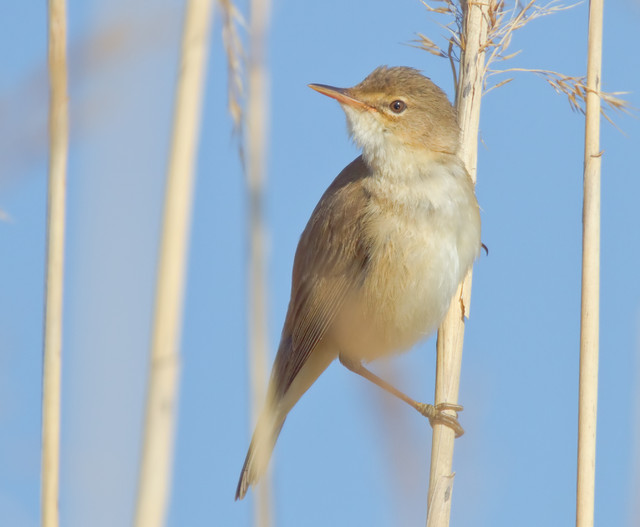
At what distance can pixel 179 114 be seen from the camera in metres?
1.57

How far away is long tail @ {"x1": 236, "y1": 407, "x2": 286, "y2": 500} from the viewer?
5.53 feet

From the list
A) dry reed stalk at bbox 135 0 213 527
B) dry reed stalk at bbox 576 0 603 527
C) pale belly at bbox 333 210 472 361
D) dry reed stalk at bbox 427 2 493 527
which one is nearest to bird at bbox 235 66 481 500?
pale belly at bbox 333 210 472 361

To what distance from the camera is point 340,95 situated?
3154 mm

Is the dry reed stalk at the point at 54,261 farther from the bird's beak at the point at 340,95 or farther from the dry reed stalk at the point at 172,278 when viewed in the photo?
the bird's beak at the point at 340,95

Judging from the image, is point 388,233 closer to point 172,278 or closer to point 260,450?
point 260,450

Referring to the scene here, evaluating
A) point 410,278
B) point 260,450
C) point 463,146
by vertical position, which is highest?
point 463,146

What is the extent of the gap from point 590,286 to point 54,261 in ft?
4.94

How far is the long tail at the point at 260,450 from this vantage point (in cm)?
169

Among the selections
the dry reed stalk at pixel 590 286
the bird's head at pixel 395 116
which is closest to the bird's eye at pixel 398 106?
the bird's head at pixel 395 116

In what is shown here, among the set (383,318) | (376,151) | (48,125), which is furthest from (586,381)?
(48,125)

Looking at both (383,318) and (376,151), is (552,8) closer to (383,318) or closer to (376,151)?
(376,151)

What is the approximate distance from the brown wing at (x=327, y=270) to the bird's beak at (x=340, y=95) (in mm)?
274

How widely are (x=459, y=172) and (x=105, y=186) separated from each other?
1.78 m

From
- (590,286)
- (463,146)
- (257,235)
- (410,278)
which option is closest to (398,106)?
(463,146)
